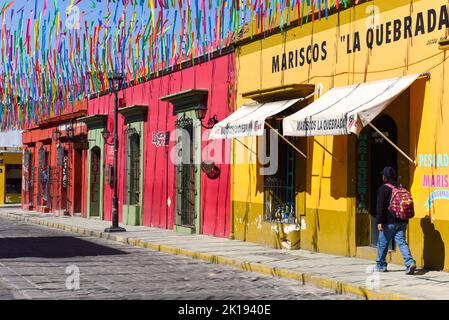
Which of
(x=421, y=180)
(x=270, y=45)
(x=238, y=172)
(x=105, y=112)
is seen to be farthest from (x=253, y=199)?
(x=105, y=112)

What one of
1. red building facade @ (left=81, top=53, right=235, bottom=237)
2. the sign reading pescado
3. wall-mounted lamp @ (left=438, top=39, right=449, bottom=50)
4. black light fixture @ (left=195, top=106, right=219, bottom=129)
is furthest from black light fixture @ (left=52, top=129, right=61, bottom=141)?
wall-mounted lamp @ (left=438, top=39, right=449, bottom=50)

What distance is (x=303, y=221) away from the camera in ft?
46.6

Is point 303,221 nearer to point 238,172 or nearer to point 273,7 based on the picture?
→ point 238,172

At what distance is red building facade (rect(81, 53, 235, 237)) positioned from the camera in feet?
58.7

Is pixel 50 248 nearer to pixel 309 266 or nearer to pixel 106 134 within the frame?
pixel 309 266

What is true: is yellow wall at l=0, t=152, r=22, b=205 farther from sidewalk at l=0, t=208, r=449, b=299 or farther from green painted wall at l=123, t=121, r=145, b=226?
sidewalk at l=0, t=208, r=449, b=299

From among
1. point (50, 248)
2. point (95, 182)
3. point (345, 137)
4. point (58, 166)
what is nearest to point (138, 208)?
point (95, 182)

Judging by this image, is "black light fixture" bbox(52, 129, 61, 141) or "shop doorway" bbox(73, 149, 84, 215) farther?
"black light fixture" bbox(52, 129, 61, 141)

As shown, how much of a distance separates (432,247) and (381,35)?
4040 mm

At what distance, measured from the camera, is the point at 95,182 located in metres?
27.9

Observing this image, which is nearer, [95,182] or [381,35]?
[381,35]

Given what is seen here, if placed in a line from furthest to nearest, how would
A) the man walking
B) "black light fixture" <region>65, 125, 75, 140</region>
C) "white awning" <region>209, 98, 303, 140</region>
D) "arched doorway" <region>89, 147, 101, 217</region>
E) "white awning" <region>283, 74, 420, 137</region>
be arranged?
1. "black light fixture" <region>65, 125, 75, 140</region>
2. "arched doorway" <region>89, 147, 101, 217</region>
3. "white awning" <region>209, 98, 303, 140</region>
4. "white awning" <region>283, 74, 420, 137</region>
5. the man walking

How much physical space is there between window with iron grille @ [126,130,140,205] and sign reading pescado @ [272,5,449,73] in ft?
32.8

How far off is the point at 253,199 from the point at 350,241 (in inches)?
150
